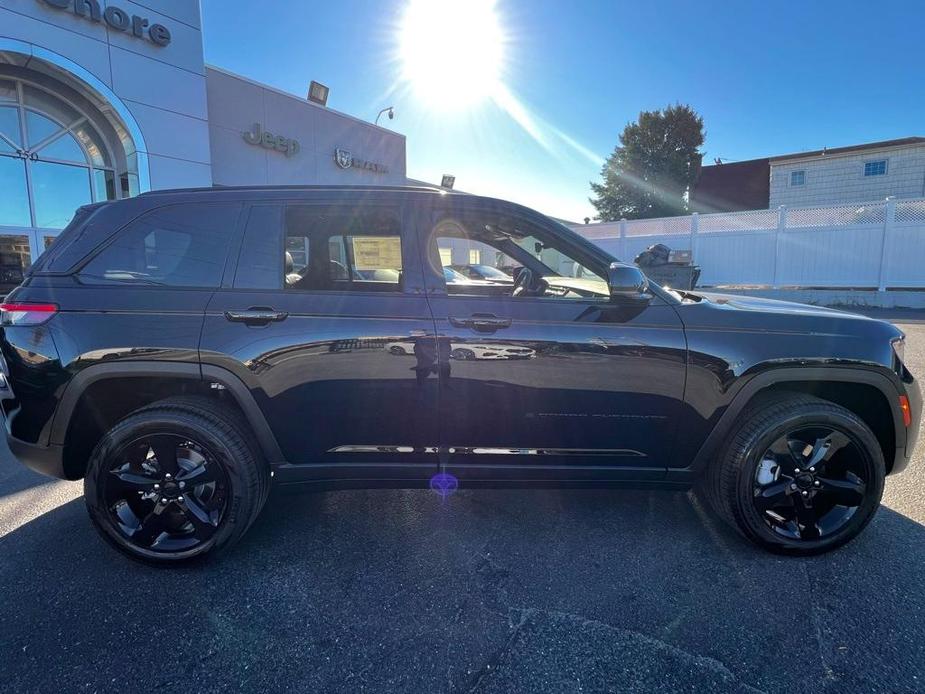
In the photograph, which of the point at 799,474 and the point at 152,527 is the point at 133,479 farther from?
the point at 799,474

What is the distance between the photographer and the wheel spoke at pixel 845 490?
2.41 meters

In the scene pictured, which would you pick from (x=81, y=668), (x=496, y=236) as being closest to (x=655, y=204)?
(x=496, y=236)

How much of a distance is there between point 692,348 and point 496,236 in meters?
1.23

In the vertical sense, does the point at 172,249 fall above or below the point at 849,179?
below

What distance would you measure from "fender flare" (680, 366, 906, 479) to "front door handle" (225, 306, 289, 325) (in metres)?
2.26

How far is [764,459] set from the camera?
2.43m

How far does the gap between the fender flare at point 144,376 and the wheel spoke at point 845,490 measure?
9.60ft

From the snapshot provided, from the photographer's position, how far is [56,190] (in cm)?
915

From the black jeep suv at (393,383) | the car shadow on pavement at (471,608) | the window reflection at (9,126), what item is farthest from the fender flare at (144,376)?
the window reflection at (9,126)

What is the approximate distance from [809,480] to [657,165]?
34571mm

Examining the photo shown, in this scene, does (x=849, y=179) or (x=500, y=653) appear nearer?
(x=500, y=653)

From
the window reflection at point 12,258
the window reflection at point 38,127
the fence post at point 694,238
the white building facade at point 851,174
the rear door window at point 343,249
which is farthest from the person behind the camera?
the white building facade at point 851,174

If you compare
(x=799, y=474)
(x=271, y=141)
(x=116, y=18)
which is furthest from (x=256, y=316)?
(x=271, y=141)

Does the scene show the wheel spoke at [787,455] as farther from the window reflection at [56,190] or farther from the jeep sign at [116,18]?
the jeep sign at [116,18]
